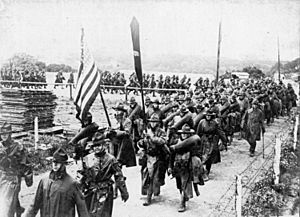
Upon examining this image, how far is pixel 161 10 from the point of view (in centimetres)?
782

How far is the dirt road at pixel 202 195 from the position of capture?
7820mm

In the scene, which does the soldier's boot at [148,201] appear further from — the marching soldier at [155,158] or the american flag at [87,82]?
the american flag at [87,82]

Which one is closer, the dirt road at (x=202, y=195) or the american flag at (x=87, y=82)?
the american flag at (x=87, y=82)

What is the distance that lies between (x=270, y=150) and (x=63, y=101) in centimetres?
1400

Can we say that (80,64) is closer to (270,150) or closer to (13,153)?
(13,153)

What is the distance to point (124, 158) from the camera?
8695 mm

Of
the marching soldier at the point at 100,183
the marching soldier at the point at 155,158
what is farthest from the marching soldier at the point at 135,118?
the marching soldier at the point at 100,183

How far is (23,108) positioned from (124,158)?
5.63 m

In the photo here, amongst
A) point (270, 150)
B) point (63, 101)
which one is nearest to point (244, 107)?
point (270, 150)

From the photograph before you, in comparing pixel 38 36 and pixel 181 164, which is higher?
pixel 38 36

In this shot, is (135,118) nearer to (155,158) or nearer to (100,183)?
(155,158)

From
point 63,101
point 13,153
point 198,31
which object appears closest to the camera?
point 13,153

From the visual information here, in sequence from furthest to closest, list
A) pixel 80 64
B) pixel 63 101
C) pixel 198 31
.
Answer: pixel 63 101, pixel 198 31, pixel 80 64

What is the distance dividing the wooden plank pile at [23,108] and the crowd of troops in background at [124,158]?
3.70 metres
